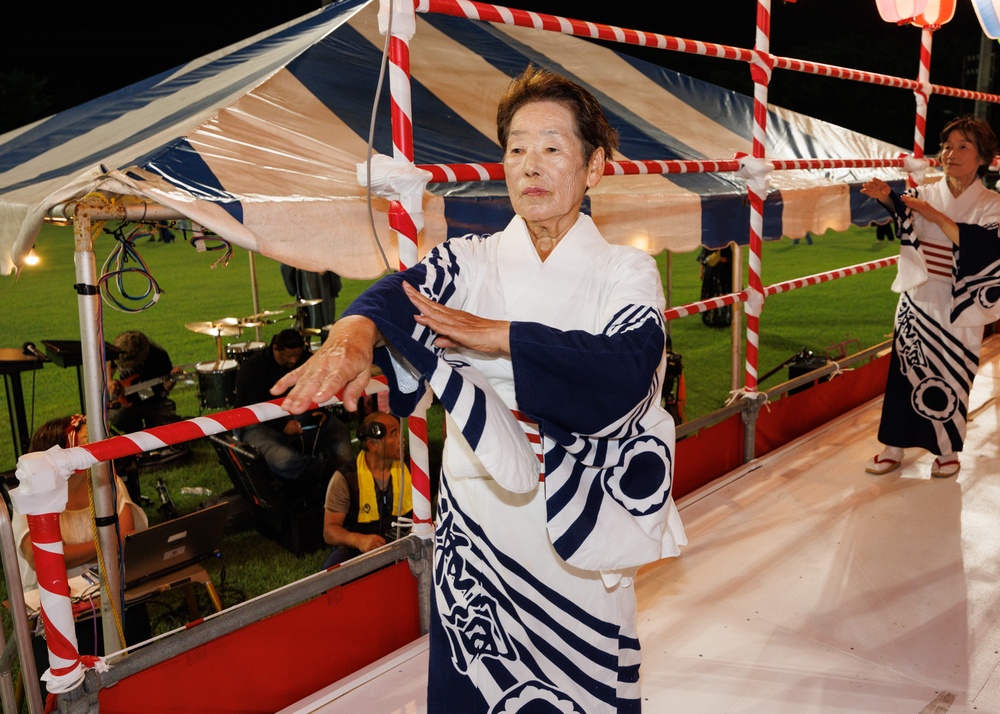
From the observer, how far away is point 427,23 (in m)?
3.77

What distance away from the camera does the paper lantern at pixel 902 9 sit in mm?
3891

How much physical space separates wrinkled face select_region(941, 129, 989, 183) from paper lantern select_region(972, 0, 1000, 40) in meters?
1.29

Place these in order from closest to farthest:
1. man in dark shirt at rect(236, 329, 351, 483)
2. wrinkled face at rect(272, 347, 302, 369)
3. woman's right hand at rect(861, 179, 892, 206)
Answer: woman's right hand at rect(861, 179, 892, 206) → man in dark shirt at rect(236, 329, 351, 483) → wrinkled face at rect(272, 347, 302, 369)

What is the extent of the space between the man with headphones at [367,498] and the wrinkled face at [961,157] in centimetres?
249

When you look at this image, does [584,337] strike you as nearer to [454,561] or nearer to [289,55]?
[454,561]

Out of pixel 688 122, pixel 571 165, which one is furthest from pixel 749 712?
pixel 688 122

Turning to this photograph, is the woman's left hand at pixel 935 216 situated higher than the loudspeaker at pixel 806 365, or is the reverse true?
the woman's left hand at pixel 935 216

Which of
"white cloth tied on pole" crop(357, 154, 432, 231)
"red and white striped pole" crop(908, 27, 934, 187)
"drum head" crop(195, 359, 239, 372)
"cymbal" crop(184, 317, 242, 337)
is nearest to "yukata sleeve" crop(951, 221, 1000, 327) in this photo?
"red and white striped pole" crop(908, 27, 934, 187)

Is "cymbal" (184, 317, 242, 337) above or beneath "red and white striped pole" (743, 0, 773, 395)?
beneath

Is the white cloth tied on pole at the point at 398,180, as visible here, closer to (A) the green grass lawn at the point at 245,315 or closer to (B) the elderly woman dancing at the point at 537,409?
(B) the elderly woman dancing at the point at 537,409

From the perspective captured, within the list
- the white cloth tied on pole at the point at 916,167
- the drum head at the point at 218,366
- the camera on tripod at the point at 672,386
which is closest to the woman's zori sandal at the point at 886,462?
the white cloth tied on pole at the point at 916,167

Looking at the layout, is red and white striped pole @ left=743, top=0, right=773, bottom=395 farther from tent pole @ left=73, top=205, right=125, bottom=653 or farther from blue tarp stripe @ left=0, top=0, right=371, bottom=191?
tent pole @ left=73, top=205, right=125, bottom=653

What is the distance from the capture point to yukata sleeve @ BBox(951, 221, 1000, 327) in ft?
10.4

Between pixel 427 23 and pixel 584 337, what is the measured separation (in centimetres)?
304
